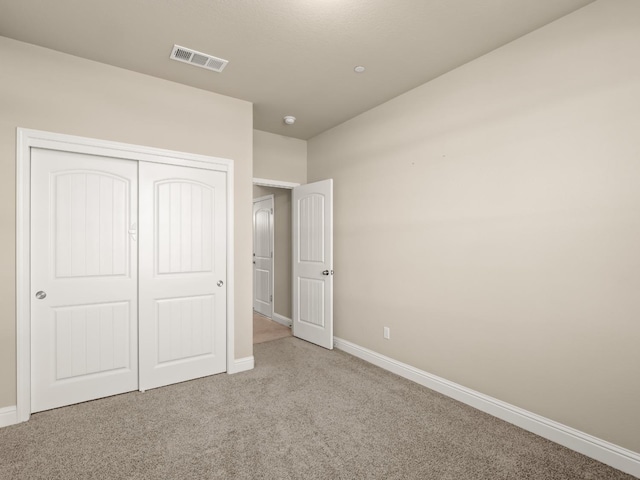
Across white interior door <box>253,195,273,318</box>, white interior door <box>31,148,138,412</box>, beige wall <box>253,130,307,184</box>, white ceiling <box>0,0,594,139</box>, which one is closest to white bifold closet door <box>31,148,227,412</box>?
white interior door <box>31,148,138,412</box>

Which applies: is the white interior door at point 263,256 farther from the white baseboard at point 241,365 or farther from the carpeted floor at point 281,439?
the carpeted floor at point 281,439

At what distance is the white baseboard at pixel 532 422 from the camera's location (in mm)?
1938

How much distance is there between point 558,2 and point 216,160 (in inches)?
117

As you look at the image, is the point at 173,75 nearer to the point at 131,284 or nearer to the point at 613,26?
the point at 131,284

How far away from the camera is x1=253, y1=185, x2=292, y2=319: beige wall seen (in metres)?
5.30

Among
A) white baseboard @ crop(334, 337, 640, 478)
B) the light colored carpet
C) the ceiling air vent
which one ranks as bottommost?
the light colored carpet

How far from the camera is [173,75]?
2.98 m

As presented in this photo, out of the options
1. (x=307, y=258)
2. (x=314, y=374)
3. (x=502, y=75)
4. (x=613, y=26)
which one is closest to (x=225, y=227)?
(x=307, y=258)

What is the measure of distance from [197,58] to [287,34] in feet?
2.78

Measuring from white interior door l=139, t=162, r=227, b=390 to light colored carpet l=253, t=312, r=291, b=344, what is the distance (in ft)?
4.09

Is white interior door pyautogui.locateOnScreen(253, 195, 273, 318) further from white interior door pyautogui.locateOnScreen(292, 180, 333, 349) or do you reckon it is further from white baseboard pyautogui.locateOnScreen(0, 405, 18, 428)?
white baseboard pyautogui.locateOnScreen(0, 405, 18, 428)

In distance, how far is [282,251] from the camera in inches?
215

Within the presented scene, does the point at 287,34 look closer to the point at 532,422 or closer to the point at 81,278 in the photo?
the point at 81,278

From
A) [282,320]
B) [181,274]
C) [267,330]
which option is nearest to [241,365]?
[181,274]
